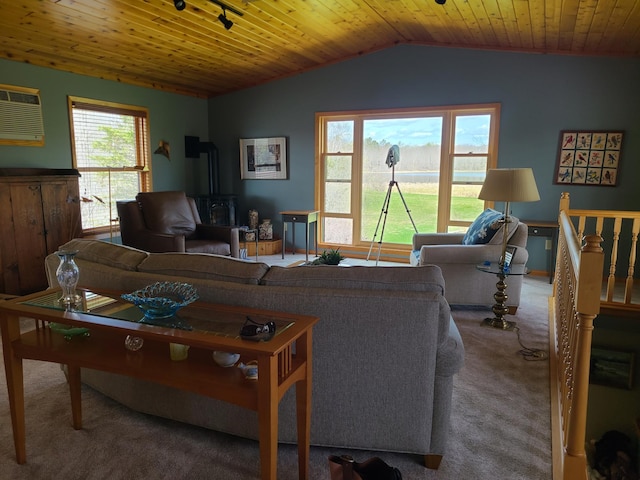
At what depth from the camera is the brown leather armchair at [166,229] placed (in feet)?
14.9

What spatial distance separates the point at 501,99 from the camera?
5.27m

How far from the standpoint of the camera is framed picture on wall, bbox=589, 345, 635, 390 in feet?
13.1

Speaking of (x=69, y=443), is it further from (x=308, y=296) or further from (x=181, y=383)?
(x=308, y=296)

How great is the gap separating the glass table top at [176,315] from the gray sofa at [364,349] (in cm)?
13

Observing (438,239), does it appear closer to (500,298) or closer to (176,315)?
(500,298)

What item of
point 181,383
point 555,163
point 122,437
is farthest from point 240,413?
point 555,163

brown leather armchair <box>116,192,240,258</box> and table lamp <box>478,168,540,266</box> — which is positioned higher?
table lamp <box>478,168,540,266</box>

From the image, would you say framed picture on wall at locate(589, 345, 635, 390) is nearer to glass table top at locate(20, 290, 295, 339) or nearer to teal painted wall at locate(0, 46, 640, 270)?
teal painted wall at locate(0, 46, 640, 270)

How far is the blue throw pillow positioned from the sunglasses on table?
2.76m

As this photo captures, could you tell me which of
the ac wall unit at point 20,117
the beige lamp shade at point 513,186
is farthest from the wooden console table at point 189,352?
the ac wall unit at point 20,117

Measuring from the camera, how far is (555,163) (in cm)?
514

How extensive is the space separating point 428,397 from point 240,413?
0.80 metres

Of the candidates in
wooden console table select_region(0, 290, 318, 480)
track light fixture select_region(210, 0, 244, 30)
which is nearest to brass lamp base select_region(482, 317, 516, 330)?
wooden console table select_region(0, 290, 318, 480)

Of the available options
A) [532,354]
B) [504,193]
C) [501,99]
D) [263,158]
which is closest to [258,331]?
[532,354]
